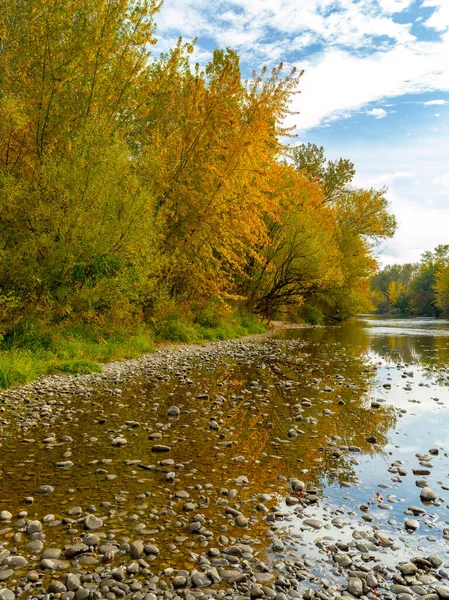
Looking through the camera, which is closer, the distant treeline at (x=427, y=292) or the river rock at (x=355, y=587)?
the river rock at (x=355, y=587)

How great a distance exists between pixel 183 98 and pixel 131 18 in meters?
4.26

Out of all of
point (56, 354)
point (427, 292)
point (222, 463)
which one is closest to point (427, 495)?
point (222, 463)

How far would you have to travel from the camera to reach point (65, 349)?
46.2ft

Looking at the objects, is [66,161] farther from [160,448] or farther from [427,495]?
[427,495]

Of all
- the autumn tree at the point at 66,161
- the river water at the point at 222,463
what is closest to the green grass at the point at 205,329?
the autumn tree at the point at 66,161

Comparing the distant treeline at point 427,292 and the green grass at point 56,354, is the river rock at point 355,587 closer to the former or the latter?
the green grass at point 56,354

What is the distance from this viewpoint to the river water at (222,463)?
15.5 ft

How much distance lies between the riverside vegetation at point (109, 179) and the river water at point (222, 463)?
149 inches

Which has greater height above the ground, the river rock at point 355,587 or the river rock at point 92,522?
the river rock at point 92,522

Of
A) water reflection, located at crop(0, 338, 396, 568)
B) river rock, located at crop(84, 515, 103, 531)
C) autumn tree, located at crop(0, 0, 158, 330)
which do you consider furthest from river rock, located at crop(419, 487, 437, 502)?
autumn tree, located at crop(0, 0, 158, 330)

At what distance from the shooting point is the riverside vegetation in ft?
42.2

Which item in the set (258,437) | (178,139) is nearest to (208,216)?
(178,139)

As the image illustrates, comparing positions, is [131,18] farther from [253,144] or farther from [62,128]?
[253,144]

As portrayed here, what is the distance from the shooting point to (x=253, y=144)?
826 inches
